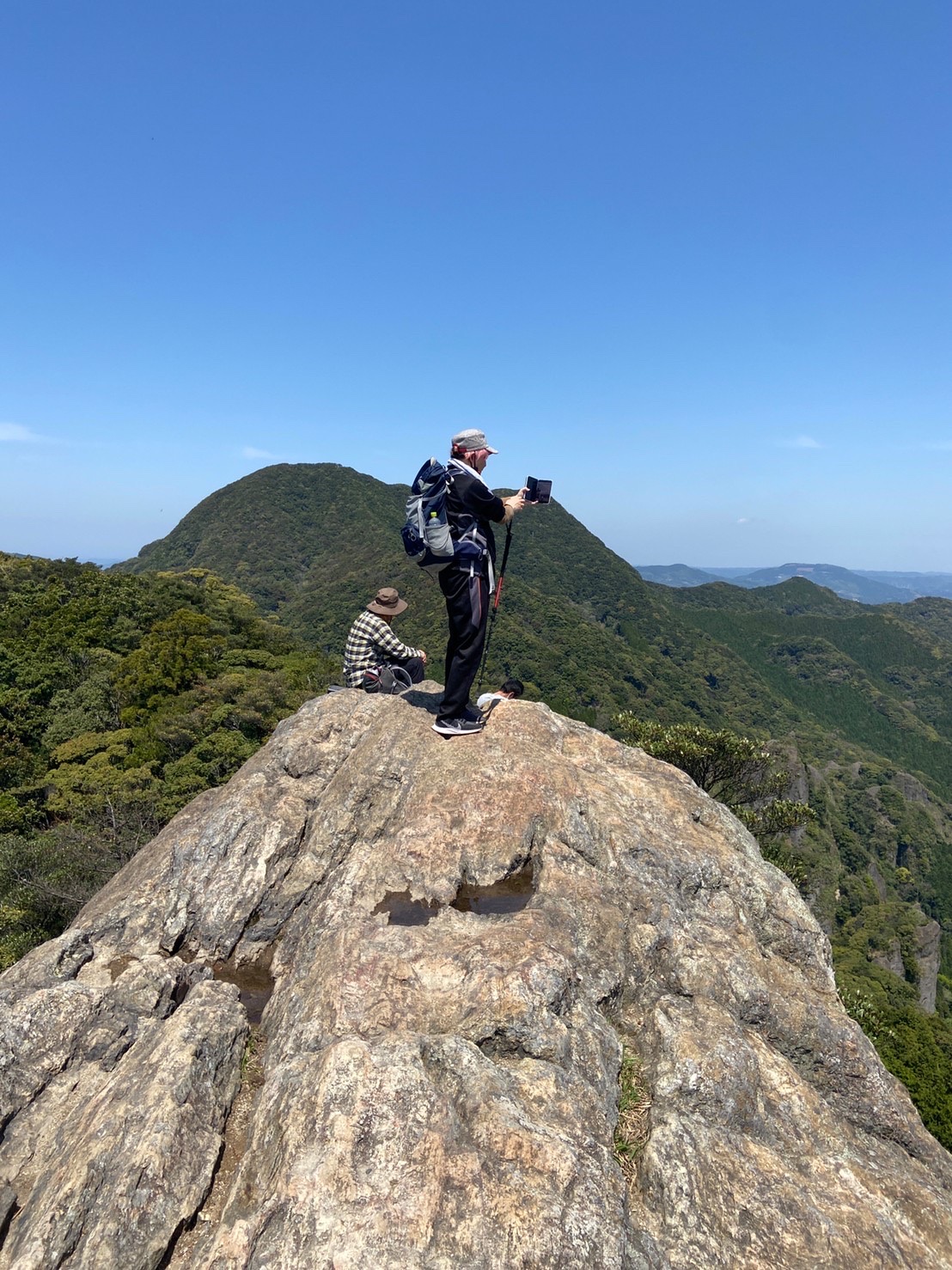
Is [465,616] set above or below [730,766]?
above

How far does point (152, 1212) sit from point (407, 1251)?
1.95m

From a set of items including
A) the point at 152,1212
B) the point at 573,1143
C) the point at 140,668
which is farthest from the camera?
the point at 140,668

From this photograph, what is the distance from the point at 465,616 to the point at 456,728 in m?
1.77

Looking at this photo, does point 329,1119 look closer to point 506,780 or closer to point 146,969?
point 146,969

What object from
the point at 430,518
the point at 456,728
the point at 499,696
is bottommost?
the point at 456,728

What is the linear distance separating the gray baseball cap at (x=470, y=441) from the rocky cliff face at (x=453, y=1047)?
13.2 feet

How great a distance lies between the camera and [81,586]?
5744cm

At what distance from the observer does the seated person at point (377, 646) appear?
1150 cm

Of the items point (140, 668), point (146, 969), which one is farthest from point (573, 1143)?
point (140, 668)

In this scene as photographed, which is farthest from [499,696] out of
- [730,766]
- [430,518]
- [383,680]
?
[730,766]

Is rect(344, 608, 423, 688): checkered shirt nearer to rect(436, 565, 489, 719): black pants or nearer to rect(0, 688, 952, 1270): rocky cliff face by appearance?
rect(0, 688, 952, 1270): rocky cliff face

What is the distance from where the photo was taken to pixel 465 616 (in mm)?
8891

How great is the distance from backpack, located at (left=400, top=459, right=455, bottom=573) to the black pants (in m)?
0.31

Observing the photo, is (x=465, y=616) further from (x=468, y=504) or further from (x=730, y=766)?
(x=730, y=766)
